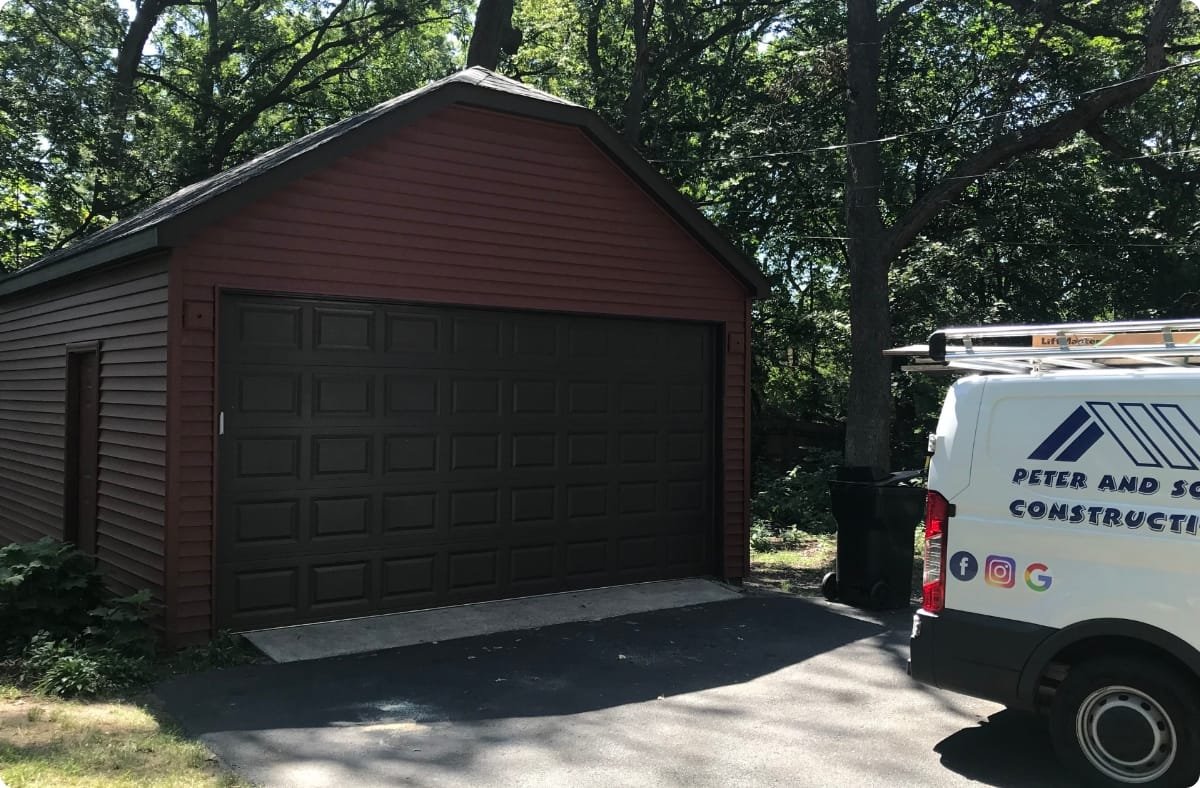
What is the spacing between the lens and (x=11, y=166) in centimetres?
1775

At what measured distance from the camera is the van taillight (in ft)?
16.1

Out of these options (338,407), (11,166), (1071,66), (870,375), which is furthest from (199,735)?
(11,166)

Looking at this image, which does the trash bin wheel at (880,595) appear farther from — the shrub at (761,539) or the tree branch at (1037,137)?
the tree branch at (1037,137)

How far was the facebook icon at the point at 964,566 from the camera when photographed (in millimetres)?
4820

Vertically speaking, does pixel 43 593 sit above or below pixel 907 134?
below

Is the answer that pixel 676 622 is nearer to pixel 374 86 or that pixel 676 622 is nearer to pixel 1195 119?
→ pixel 1195 119

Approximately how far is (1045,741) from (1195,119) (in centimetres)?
1747

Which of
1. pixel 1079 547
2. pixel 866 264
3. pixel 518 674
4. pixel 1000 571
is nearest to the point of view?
pixel 1079 547

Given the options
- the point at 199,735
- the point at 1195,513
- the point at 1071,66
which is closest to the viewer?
the point at 1195,513

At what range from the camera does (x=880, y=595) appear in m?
8.46

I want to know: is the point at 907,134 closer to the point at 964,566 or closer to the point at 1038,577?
the point at 964,566

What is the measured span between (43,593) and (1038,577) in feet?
21.7

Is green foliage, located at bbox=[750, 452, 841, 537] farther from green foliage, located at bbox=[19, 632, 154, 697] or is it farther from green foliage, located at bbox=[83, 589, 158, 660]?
green foliage, located at bbox=[19, 632, 154, 697]

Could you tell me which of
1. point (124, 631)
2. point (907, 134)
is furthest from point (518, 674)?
point (907, 134)
